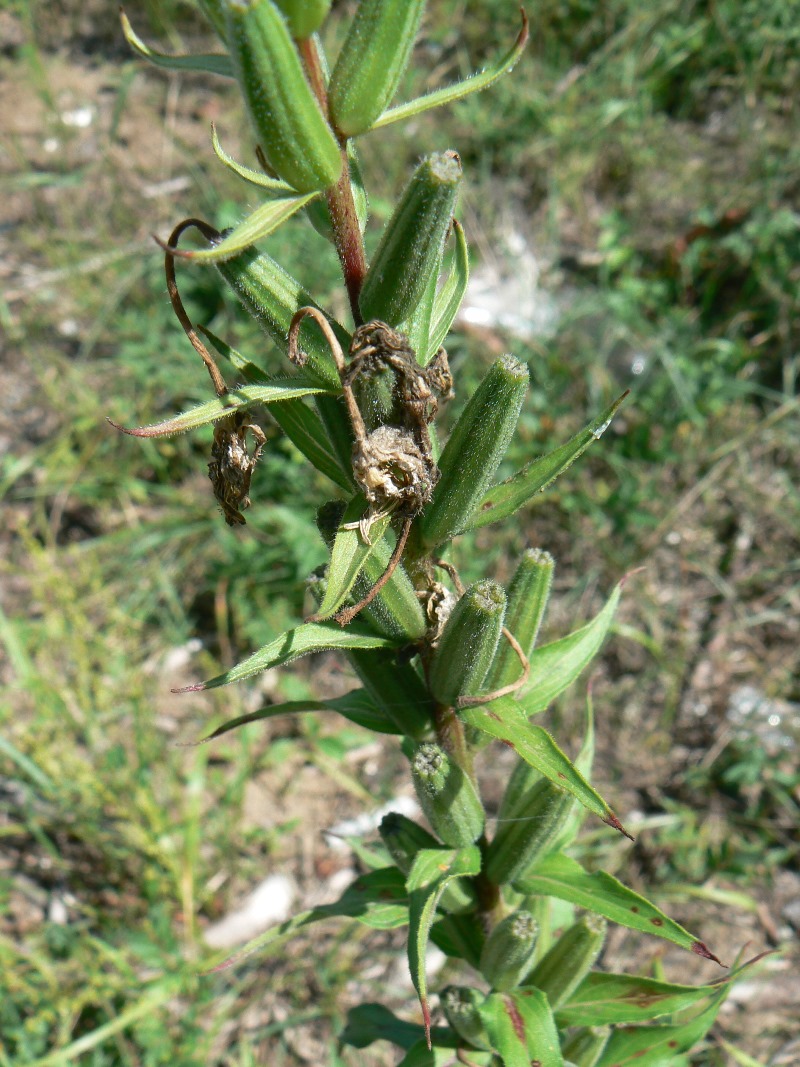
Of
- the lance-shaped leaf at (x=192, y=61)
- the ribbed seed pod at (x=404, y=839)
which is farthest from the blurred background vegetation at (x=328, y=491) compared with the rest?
the lance-shaped leaf at (x=192, y=61)

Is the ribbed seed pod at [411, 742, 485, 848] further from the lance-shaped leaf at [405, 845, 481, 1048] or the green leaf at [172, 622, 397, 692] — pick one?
the green leaf at [172, 622, 397, 692]

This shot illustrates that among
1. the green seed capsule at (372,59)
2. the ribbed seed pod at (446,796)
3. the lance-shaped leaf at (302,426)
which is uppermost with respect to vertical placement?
the green seed capsule at (372,59)

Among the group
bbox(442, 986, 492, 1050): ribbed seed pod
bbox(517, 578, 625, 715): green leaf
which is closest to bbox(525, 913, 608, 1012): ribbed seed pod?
bbox(442, 986, 492, 1050): ribbed seed pod

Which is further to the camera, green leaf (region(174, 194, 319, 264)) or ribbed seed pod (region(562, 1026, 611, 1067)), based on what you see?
ribbed seed pod (region(562, 1026, 611, 1067))

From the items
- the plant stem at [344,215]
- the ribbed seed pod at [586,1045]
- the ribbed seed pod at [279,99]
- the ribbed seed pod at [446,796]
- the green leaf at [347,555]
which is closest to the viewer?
the ribbed seed pod at [279,99]

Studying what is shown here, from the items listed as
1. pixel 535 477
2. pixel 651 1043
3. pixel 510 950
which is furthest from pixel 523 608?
pixel 651 1043

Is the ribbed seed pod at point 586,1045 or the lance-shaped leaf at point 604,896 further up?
the lance-shaped leaf at point 604,896

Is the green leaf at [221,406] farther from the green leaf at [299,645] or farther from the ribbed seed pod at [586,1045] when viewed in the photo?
the ribbed seed pod at [586,1045]

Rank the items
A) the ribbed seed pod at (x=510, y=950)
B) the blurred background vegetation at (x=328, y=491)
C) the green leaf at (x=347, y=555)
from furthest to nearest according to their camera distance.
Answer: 1. the blurred background vegetation at (x=328, y=491)
2. the ribbed seed pod at (x=510, y=950)
3. the green leaf at (x=347, y=555)
